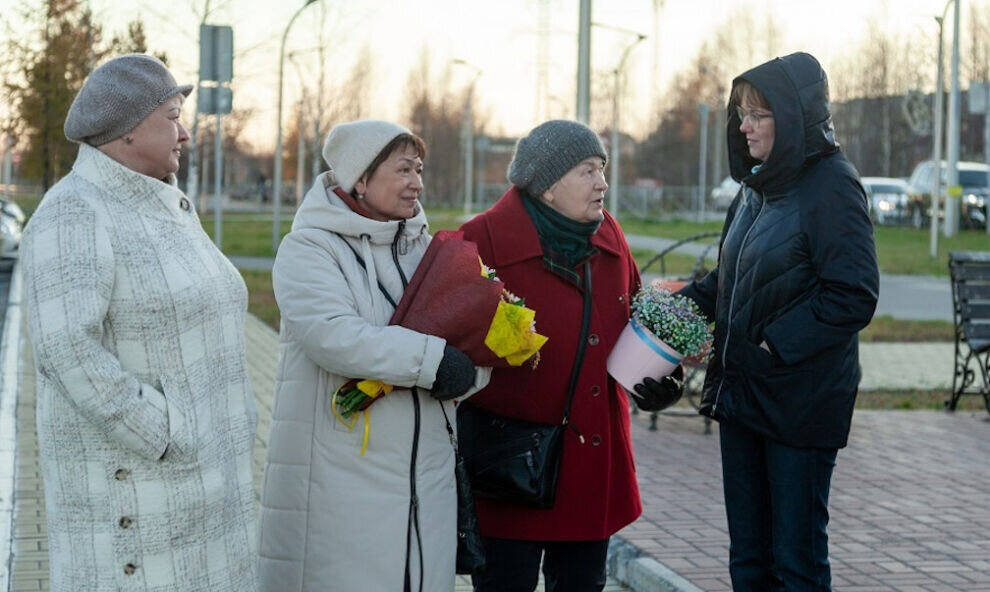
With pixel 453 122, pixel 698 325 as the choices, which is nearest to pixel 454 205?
pixel 453 122

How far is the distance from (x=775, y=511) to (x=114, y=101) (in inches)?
91.3

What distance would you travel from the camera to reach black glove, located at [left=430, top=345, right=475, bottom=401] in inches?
152

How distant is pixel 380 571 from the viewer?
3898 millimetres

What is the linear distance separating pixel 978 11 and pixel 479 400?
6349 cm

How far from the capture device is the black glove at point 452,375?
3863 millimetres

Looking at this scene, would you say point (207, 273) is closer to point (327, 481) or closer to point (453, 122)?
point (327, 481)

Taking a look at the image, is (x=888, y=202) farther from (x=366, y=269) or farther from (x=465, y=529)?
(x=366, y=269)

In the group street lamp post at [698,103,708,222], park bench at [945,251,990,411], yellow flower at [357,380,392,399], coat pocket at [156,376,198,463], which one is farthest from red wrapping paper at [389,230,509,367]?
street lamp post at [698,103,708,222]

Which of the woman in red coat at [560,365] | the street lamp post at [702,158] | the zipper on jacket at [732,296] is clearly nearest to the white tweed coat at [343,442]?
the woman in red coat at [560,365]

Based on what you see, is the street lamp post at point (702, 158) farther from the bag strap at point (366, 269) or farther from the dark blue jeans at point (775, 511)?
the bag strap at point (366, 269)

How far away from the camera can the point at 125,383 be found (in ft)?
10.8

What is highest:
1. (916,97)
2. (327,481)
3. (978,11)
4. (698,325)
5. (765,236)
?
(978,11)

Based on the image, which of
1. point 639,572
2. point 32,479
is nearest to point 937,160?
point 32,479

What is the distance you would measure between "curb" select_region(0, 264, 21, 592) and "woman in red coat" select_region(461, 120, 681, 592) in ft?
6.35
